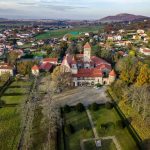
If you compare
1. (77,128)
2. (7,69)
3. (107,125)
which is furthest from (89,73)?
(77,128)

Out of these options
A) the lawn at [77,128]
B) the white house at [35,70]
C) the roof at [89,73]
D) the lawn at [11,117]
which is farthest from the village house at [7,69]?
the lawn at [77,128]

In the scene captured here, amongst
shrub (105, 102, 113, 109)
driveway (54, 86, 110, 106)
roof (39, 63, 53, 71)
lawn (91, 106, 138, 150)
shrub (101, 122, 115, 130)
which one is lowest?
driveway (54, 86, 110, 106)

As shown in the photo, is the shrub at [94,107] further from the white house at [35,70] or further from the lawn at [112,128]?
the white house at [35,70]

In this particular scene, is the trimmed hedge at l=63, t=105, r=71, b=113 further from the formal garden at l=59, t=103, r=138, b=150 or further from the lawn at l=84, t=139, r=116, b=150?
the lawn at l=84, t=139, r=116, b=150

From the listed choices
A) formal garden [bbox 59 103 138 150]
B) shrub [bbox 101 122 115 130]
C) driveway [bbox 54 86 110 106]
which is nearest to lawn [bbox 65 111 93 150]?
formal garden [bbox 59 103 138 150]

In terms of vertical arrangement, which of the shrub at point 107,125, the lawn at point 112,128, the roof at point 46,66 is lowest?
the lawn at point 112,128

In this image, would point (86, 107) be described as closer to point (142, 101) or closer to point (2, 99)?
point (142, 101)

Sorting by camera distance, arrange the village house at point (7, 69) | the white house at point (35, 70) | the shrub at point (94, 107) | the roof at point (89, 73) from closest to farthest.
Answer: the shrub at point (94, 107), the roof at point (89, 73), the white house at point (35, 70), the village house at point (7, 69)

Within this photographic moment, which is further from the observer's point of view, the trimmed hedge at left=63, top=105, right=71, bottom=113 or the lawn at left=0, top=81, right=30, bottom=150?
the trimmed hedge at left=63, top=105, right=71, bottom=113

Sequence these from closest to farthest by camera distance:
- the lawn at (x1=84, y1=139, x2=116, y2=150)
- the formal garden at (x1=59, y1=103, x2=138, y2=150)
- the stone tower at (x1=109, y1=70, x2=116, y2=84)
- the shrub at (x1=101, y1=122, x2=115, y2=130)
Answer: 1. the lawn at (x1=84, y1=139, x2=116, y2=150)
2. the formal garden at (x1=59, y1=103, x2=138, y2=150)
3. the shrub at (x1=101, y1=122, x2=115, y2=130)
4. the stone tower at (x1=109, y1=70, x2=116, y2=84)
